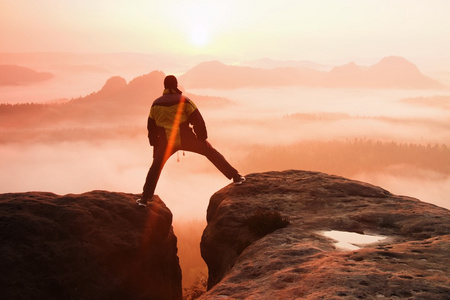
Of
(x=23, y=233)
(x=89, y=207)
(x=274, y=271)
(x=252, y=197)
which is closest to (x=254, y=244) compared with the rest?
(x=274, y=271)

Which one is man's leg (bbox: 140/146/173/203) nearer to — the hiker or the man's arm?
the hiker

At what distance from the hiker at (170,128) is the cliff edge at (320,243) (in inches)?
102

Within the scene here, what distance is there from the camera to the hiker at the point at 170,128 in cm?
1281

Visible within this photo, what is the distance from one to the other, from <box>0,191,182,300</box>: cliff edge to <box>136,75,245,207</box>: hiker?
1.18m

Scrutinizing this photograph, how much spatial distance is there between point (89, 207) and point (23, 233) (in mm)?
2274

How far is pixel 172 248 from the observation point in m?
13.9

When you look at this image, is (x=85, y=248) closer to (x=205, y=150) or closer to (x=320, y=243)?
(x=205, y=150)

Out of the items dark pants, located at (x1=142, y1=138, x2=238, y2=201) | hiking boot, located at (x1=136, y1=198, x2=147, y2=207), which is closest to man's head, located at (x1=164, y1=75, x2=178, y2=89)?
dark pants, located at (x1=142, y1=138, x2=238, y2=201)

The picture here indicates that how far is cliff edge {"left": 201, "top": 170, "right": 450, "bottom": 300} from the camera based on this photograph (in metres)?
6.30

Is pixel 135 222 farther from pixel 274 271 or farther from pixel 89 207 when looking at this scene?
pixel 274 271

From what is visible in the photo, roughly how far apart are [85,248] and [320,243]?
6593 millimetres

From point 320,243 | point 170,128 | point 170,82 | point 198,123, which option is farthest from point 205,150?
point 320,243

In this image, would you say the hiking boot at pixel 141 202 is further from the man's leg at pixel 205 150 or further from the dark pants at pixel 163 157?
the man's leg at pixel 205 150

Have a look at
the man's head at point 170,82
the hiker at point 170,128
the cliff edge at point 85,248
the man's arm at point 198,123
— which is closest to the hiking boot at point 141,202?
the hiker at point 170,128
